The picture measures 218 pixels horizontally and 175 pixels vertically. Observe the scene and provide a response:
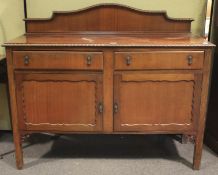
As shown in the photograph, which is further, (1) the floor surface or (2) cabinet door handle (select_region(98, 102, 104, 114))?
(1) the floor surface

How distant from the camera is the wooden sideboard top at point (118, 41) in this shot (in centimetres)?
157

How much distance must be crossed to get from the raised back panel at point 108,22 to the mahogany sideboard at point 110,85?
0.51ft

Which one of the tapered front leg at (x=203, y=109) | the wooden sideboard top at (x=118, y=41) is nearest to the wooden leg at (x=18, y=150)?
A: the wooden sideboard top at (x=118, y=41)

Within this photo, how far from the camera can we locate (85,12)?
6.25 ft

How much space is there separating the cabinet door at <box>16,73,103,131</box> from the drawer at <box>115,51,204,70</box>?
155mm

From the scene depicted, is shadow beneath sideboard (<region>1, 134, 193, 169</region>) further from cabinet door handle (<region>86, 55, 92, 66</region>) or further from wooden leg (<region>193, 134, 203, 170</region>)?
cabinet door handle (<region>86, 55, 92, 66</region>)

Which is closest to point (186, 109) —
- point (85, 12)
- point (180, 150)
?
point (180, 150)

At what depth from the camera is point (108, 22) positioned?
192cm

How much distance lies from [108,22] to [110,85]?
1.62ft

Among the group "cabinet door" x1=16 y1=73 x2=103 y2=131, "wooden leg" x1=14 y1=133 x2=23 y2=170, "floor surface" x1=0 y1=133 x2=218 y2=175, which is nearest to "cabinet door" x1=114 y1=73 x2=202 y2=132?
"cabinet door" x1=16 y1=73 x2=103 y2=131

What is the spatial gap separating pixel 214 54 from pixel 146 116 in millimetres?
703

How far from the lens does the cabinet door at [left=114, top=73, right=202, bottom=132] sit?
63.9 inches

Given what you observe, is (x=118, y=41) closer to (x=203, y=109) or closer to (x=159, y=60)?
(x=159, y=60)

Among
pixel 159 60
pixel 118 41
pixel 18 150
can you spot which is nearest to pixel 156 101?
pixel 159 60
